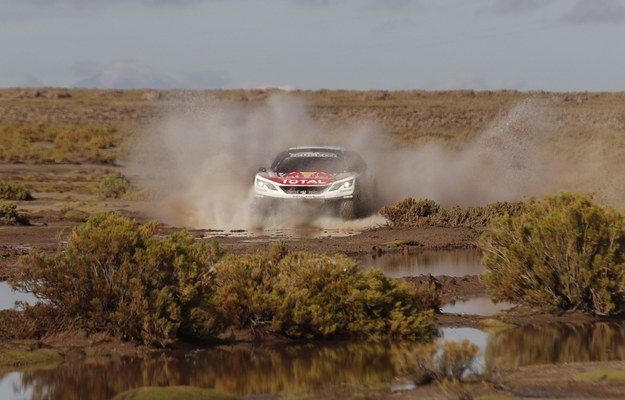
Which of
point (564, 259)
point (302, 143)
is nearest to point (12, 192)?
point (302, 143)

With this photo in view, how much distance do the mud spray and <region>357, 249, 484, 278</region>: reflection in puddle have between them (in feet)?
22.3

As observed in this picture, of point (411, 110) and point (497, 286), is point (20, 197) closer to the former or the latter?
point (497, 286)

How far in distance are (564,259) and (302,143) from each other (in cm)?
2031

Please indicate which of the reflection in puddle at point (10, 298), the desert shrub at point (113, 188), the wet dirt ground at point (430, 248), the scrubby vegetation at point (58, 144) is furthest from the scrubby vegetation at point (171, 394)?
the scrubby vegetation at point (58, 144)

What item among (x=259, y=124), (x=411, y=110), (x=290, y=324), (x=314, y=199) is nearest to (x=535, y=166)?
(x=259, y=124)

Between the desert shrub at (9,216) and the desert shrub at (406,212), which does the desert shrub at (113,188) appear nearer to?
the desert shrub at (9,216)

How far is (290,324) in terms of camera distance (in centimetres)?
1398

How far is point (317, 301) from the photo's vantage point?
13.9 m

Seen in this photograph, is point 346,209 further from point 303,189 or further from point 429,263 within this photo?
point 429,263

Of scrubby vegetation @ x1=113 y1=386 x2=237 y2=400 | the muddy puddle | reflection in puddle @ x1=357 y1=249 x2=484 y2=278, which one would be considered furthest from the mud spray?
scrubby vegetation @ x1=113 y1=386 x2=237 y2=400

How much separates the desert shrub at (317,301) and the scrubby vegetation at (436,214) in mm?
13441

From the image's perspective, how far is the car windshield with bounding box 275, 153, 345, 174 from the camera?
2830cm

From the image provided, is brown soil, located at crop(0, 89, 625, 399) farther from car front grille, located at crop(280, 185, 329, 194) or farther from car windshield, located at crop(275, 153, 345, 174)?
car windshield, located at crop(275, 153, 345, 174)

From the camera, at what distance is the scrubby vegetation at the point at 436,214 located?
28000 mm
